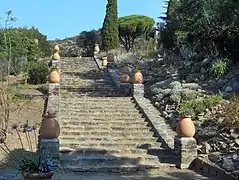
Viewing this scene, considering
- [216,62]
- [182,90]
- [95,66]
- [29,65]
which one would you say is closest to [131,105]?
[182,90]

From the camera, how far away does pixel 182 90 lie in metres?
15.7

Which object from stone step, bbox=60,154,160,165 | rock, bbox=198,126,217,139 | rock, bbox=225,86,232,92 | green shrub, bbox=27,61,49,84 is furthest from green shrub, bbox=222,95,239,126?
green shrub, bbox=27,61,49,84

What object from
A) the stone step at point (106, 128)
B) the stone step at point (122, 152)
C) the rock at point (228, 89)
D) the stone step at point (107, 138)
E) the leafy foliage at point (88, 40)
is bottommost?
the stone step at point (122, 152)

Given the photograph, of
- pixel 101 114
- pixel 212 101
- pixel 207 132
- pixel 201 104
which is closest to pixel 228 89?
pixel 212 101

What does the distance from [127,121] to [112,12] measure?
75.0 ft

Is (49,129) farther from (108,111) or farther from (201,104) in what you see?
(108,111)

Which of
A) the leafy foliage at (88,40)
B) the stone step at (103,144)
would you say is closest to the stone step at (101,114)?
the stone step at (103,144)

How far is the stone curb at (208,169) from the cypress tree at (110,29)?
81.8 ft

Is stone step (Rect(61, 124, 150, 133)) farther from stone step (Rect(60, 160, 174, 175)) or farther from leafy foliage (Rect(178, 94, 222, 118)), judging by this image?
stone step (Rect(60, 160, 174, 175))

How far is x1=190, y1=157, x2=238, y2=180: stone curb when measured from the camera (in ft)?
32.6

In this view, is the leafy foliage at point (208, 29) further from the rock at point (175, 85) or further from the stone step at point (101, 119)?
the stone step at point (101, 119)

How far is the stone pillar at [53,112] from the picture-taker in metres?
10.6

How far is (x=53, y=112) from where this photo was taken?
13633 mm

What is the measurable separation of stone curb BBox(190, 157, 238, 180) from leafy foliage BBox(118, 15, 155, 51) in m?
28.7
